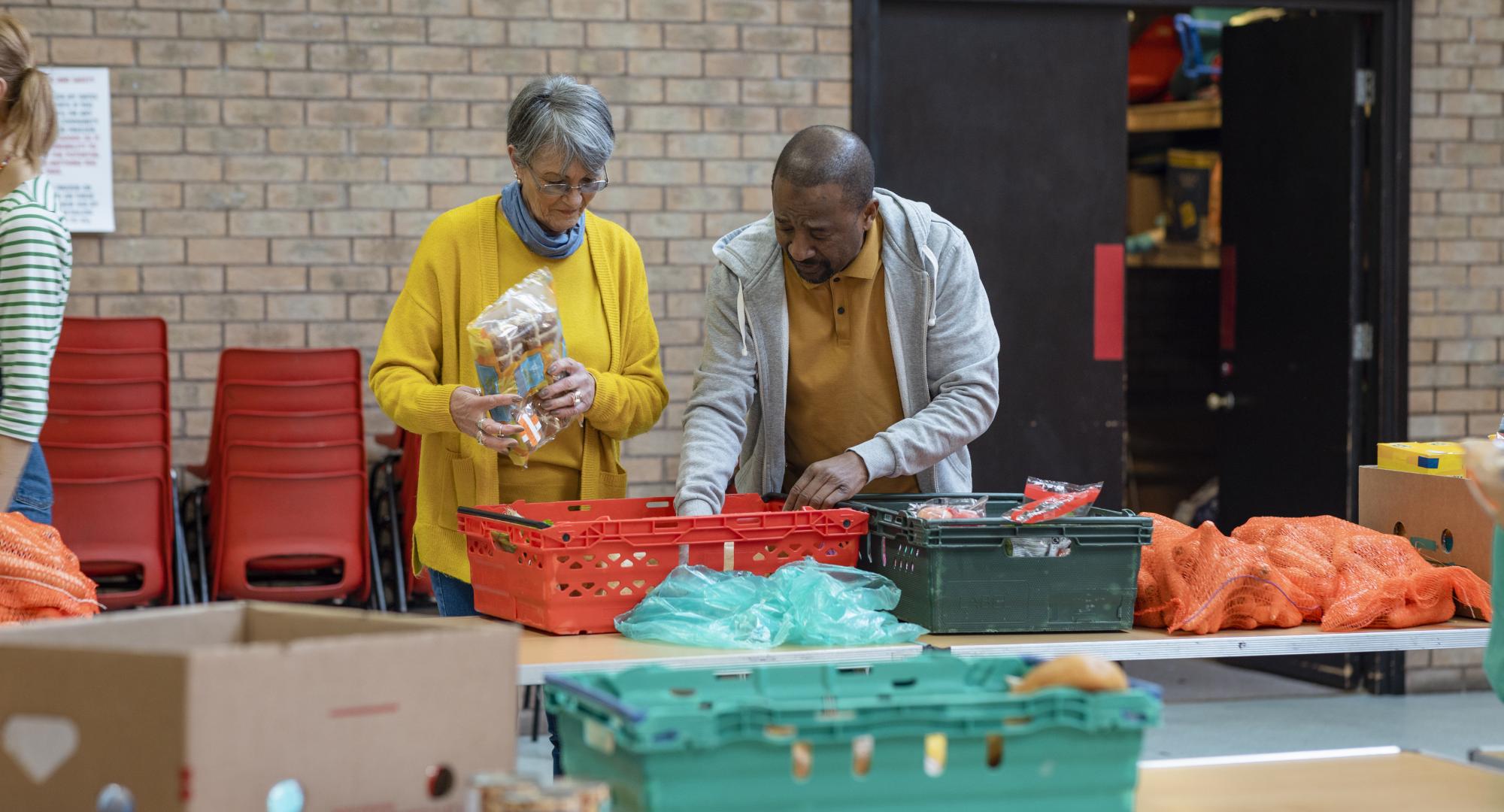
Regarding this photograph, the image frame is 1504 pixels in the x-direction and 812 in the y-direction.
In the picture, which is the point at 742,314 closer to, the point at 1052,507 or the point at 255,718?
the point at 1052,507

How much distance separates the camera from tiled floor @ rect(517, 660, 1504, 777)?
16.7 feet

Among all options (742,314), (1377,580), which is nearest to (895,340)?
(742,314)

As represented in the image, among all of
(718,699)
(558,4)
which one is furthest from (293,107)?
(718,699)

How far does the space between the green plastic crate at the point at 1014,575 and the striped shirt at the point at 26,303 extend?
155 centimetres

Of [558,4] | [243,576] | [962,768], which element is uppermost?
[558,4]

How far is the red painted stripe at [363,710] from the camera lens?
1.42 metres

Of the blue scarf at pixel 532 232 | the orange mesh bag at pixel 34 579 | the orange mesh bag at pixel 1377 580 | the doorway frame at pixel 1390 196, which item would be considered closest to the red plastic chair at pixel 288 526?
the blue scarf at pixel 532 232

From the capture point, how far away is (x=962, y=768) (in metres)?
1.58

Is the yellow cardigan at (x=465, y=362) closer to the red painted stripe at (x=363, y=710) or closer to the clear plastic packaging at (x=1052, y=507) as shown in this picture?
the clear plastic packaging at (x=1052, y=507)

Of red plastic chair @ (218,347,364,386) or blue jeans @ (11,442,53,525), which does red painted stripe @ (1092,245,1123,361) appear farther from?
blue jeans @ (11,442,53,525)

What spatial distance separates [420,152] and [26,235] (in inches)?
104

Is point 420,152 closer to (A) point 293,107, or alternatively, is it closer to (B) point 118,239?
(A) point 293,107

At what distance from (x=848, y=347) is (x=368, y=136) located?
278 centimetres

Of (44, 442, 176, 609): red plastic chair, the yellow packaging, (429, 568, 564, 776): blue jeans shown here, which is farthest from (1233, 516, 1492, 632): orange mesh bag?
(44, 442, 176, 609): red plastic chair
